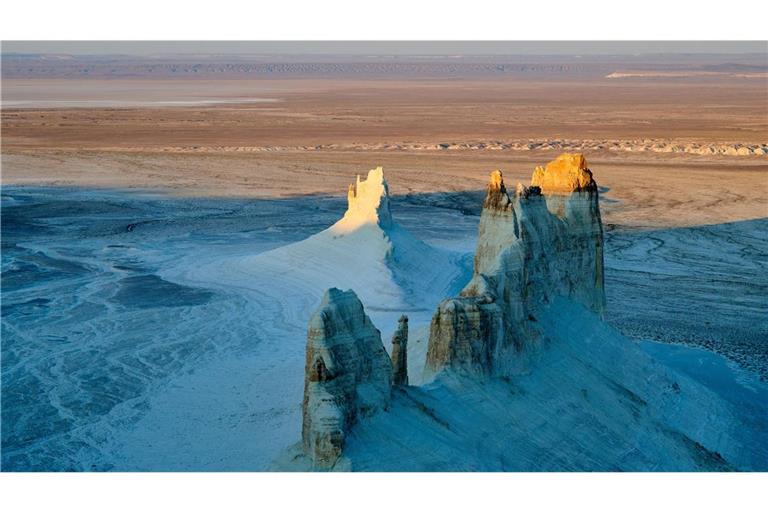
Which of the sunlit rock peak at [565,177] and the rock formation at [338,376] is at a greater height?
the sunlit rock peak at [565,177]

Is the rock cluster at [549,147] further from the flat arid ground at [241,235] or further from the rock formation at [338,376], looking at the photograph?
the rock formation at [338,376]

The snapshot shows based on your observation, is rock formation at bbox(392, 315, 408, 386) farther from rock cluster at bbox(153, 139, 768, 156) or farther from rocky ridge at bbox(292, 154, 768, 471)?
rock cluster at bbox(153, 139, 768, 156)

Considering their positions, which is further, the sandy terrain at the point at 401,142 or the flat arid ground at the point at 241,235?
the sandy terrain at the point at 401,142

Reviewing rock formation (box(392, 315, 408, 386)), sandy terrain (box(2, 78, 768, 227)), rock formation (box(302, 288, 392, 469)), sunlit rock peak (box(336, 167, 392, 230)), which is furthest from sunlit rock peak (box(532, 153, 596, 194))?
sandy terrain (box(2, 78, 768, 227))

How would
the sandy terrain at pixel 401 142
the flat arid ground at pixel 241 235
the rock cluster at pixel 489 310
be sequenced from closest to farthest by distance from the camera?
the rock cluster at pixel 489 310
the flat arid ground at pixel 241 235
the sandy terrain at pixel 401 142

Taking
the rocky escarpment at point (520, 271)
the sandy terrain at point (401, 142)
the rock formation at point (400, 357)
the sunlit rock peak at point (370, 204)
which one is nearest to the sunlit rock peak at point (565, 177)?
the rocky escarpment at point (520, 271)

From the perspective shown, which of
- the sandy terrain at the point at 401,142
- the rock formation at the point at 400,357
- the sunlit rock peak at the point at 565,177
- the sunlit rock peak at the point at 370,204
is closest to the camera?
the rock formation at the point at 400,357

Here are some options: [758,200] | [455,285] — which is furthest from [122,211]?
[758,200]

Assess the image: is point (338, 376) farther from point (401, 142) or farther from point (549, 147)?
point (401, 142)
